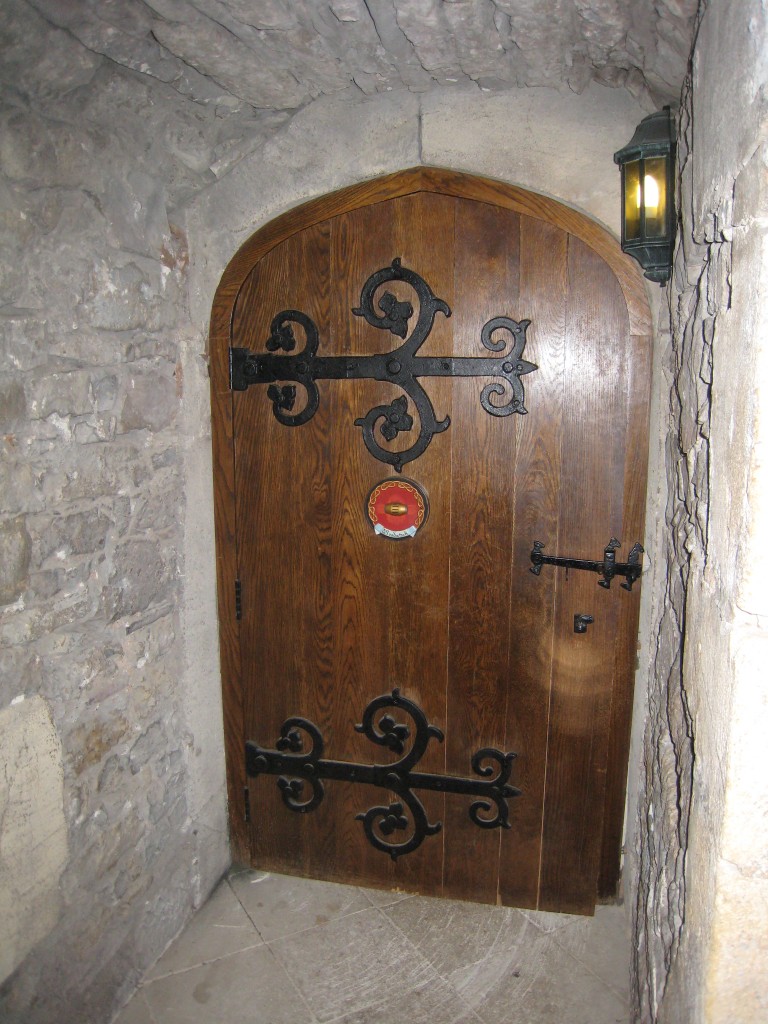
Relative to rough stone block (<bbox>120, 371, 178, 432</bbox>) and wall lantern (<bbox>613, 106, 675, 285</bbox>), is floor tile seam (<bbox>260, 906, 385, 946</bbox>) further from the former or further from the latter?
wall lantern (<bbox>613, 106, 675, 285</bbox>)

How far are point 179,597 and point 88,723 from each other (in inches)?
17.5

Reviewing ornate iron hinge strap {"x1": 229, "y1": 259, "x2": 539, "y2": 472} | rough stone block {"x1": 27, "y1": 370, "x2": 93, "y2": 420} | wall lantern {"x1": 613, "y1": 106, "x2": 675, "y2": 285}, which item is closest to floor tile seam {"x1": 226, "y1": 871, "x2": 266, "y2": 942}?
ornate iron hinge strap {"x1": 229, "y1": 259, "x2": 539, "y2": 472}

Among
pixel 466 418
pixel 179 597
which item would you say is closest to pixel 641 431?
pixel 466 418

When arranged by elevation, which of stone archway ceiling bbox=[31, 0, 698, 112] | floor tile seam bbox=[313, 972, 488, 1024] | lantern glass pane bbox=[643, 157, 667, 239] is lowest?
floor tile seam bbox=[313, 972, 488, 1024]

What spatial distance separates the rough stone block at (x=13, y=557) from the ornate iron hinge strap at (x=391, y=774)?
95 cm

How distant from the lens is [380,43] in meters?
1.53

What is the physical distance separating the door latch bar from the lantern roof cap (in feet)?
2.93

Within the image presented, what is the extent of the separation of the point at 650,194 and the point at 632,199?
47 mm

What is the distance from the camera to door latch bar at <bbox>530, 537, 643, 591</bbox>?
1814mm

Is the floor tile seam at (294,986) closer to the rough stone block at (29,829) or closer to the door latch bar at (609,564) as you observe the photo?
the rough stone block at (29,829)

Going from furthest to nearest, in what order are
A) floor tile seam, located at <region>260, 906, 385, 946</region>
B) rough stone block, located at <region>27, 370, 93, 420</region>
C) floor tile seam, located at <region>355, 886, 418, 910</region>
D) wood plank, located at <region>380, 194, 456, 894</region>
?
floor tile seam, located at <region>355, 886, 418, 910</region>, floor tile seam, located at <region>260, 906, 385, 946</region>, wood plank, located at <region>380, 194, 456, 894</region>, rough stone block, located at <region>27, 370, 93, 420</region>

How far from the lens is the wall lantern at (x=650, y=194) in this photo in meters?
1.51

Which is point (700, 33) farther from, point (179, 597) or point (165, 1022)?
point (165, 1022)

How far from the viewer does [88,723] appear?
5.43ft
